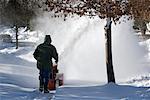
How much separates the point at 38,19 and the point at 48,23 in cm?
152

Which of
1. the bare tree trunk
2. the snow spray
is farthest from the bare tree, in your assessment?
the snow spray

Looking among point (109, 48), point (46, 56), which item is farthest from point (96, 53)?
point (46, 56)

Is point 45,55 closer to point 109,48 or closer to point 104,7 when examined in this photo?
point 104,7

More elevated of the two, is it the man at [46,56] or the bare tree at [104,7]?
the bare tree at [104,7]

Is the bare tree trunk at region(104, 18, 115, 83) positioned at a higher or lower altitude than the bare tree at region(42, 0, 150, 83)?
lower

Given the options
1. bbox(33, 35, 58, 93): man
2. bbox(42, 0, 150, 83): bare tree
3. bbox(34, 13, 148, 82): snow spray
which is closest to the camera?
bbox(42, 0, 150, 83): bare tree

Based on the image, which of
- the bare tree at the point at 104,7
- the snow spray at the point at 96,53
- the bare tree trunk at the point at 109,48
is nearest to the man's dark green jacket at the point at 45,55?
the bare tree at the point at 104,7

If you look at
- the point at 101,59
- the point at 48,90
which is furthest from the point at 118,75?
the point at 48,90

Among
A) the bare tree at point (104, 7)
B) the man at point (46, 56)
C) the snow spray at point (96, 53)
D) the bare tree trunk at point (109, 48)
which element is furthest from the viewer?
the snow spray at point (96, 53)

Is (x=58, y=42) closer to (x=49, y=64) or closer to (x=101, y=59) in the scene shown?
(x=101, y=59)

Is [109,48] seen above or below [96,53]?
above

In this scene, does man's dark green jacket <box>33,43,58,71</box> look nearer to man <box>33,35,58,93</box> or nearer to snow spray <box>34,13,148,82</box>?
man <box>33,35,58,93</box>

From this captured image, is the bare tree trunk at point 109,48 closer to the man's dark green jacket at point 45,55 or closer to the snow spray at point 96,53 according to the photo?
the man's dark green jacket at point 45,55

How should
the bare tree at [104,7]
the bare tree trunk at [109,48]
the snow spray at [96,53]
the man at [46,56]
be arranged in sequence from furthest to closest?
the snow spray at [96,53] → the bare tree trunk at [109,48] → the man at [46,56] → the bare tree at [104,7]
